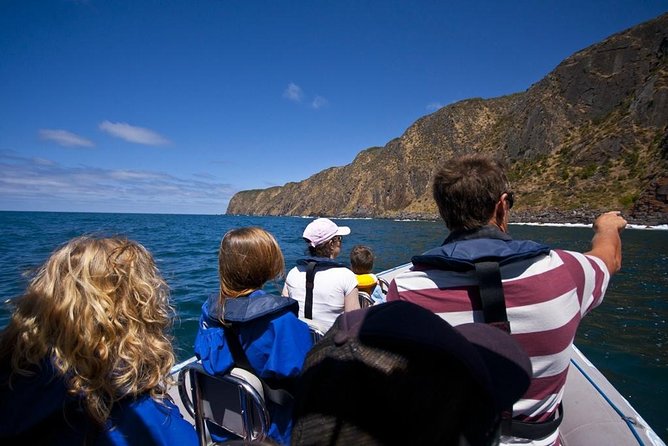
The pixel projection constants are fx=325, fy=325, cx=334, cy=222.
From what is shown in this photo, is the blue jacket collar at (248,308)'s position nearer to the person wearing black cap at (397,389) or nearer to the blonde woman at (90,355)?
the blonde woman at (90,355)

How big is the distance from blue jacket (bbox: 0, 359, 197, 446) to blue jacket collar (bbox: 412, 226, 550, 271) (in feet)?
4.10

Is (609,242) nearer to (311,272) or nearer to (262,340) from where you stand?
(262,340)

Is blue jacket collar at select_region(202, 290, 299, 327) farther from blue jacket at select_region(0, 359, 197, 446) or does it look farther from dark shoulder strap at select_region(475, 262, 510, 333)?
dark shoulder strap at select_region(475, 262, 510, 333)

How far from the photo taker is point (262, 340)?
6.22ft

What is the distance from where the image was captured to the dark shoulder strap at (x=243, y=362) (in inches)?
76.3

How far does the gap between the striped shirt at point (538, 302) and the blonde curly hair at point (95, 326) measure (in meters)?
1.14

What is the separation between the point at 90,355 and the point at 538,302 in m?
1.73

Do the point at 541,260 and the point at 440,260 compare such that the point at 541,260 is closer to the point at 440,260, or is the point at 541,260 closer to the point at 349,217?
the point at 440,260

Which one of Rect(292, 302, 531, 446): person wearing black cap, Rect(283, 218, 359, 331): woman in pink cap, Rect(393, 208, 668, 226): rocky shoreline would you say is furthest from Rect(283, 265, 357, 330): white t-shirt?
Rect(393, 208, 668, 226): rocky shoreline

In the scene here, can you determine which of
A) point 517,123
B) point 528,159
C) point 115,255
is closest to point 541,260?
point 115,255

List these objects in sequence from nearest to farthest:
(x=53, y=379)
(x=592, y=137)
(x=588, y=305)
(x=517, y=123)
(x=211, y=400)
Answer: (x=53, y=379)
(x=588, y=305)
(x=211, y=400)
(x=592, y=137)
(x=517, y=123)

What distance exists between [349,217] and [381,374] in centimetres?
10295

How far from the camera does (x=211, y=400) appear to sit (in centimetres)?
209

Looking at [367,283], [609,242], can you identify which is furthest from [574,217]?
[609,242]
